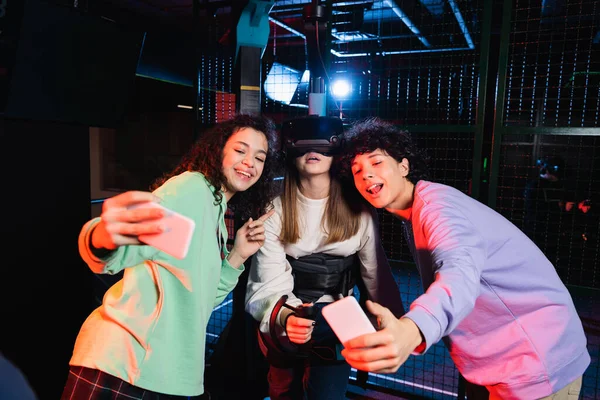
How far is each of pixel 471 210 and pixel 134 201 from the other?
114cm

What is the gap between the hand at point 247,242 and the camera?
195cm

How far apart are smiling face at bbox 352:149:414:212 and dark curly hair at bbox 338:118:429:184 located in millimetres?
31

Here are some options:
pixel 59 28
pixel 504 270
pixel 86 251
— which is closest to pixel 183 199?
pixel 86 251

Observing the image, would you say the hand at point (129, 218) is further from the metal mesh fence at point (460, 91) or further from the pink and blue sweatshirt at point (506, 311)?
the metal mesh fence at point (460, 91)

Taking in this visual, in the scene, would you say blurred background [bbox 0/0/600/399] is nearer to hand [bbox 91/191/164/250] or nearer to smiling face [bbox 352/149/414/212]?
smiling face [bbox 352/149/414/212]

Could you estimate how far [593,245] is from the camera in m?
6.93

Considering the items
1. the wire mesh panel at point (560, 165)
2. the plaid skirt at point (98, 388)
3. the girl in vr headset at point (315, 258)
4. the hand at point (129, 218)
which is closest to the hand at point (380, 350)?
the hand at point (129, 218)

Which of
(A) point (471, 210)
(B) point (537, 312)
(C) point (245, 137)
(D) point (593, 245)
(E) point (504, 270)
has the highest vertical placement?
(C) point (245, 137)

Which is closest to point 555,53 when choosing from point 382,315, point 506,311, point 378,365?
point 506,311

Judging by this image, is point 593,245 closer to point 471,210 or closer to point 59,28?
point 471,210

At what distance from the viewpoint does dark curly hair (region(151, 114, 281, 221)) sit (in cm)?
175

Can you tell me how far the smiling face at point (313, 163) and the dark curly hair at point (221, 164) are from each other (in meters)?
0.15

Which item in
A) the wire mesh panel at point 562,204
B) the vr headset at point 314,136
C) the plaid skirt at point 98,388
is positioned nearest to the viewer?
the plaid skirt at point 98,388

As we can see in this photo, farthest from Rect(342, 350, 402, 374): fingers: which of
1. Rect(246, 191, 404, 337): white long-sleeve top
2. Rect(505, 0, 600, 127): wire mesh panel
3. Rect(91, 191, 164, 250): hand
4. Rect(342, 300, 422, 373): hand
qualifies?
Rect(505, 0, 600, 127): wire mesh panel
